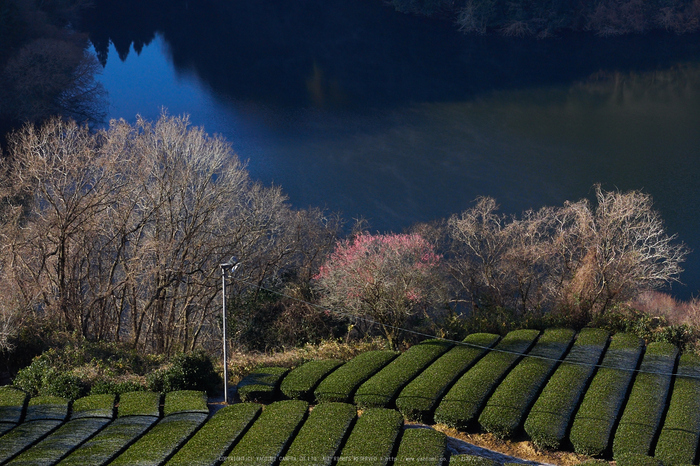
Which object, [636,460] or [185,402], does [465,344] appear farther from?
[185,402]

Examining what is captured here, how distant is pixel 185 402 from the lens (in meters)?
21.2

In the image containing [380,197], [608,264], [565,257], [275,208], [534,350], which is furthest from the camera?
[380,197]

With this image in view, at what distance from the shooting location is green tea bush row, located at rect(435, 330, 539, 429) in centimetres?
2067

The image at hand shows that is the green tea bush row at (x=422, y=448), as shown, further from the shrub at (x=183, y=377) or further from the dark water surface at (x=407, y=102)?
the dark water surface at (x=407, y=102)

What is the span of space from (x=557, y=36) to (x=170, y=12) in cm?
4440

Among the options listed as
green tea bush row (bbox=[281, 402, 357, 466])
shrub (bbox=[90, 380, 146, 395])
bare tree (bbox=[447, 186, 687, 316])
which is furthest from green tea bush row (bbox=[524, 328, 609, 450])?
shrub (bbox=[90, 380, 146, 395])

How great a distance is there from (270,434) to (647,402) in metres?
11.3

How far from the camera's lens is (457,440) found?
2030cm

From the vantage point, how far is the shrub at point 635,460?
18.0 metres

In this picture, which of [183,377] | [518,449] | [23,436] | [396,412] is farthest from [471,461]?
[23,436]

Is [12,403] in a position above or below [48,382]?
below

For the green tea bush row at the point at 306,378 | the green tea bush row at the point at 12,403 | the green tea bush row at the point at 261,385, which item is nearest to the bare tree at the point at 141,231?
the green tea bush row at the point at 12,403

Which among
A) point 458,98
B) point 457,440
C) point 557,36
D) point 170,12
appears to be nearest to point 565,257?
point 457,440

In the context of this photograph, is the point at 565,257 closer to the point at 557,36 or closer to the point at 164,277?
the point at 164,277
